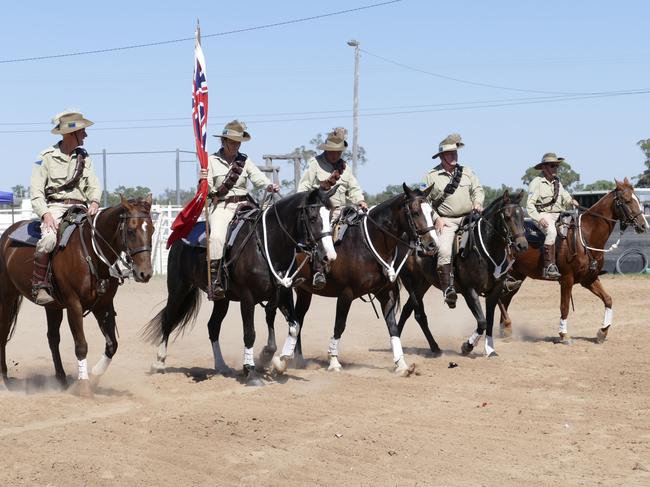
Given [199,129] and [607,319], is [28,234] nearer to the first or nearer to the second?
[199,129]

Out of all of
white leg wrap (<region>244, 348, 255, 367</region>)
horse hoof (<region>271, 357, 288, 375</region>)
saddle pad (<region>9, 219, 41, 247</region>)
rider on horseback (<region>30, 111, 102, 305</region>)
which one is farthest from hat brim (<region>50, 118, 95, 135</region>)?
horse hoof (<region>271, 357, 288, 375</region>)

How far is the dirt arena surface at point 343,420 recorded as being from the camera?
7.01 metres

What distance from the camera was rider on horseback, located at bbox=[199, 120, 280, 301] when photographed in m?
11.0

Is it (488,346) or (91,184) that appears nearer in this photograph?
(91,184)

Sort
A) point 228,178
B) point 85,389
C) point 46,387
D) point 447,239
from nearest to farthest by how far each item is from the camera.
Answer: point 85,389
point 46,387
point 228,178
point 447,239

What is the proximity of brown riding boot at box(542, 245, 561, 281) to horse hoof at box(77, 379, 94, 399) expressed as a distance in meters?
7.83

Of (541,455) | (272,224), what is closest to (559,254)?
(272,224)

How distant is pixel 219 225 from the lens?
1099 centimetres

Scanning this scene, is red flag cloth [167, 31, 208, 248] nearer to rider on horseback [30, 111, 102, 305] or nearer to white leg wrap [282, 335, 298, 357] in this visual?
rider on horseback [30, 111, 102, 305]

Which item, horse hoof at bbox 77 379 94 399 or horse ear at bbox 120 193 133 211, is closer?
horse ear at bbox 120 193 133 211

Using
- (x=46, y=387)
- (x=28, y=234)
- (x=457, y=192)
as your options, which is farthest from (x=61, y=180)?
(x=457, y=192)

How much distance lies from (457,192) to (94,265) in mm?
5554

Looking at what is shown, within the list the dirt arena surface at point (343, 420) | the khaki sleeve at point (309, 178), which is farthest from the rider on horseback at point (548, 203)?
the khaki sleeve at point (309, 178)

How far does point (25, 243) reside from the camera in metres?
10.5
